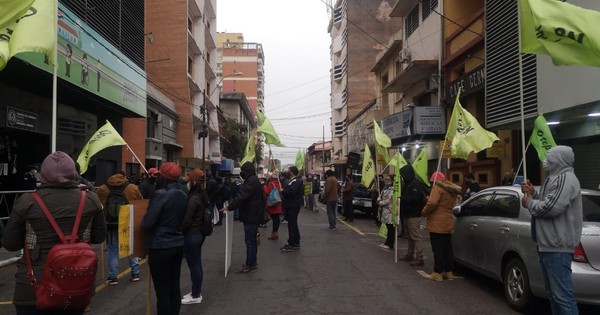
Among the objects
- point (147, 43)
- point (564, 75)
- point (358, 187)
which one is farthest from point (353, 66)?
point (564, 75)

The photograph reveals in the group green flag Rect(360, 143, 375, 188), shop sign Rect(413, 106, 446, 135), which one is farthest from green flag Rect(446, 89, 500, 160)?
shop sign Rect(413, 106, 446, 135)

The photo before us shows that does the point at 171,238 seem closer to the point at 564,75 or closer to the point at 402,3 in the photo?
the point at 564,75

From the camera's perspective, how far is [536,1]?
5285mm

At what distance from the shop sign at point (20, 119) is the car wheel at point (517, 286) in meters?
11.9

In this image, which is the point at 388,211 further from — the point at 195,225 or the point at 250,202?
the point at 195,225

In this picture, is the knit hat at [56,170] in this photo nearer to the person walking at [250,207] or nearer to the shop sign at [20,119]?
the person walking at [250,207]

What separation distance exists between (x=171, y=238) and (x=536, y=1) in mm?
4630

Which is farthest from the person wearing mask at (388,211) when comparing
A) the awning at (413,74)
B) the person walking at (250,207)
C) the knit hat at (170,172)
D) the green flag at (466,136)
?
the awning at (413,74)

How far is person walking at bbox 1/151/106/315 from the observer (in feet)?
11.2

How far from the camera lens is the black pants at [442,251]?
7898mm

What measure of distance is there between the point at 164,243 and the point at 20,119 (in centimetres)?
1015

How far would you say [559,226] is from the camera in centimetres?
463

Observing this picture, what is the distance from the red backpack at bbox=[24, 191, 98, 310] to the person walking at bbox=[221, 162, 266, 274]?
477cm

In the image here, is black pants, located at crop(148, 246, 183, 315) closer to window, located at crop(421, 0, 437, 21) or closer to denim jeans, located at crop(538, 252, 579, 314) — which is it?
denim jeans, located at crop(538, 252, 579, 314)
